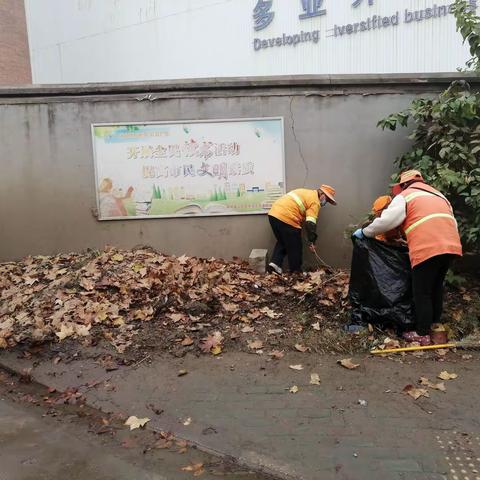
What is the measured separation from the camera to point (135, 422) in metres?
3.48

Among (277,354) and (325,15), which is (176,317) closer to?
(277,354)

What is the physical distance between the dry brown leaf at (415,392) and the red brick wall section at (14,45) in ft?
71.6

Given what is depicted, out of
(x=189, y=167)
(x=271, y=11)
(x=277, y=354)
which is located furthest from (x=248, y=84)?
(x=271, y=11)

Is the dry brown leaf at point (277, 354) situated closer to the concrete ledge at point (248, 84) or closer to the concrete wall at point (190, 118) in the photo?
the concrete wall at point (190, 118)

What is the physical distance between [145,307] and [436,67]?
7859 mm

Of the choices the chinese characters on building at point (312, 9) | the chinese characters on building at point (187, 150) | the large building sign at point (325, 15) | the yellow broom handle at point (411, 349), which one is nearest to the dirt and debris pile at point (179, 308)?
the yellow broom handle at point (411, 349)

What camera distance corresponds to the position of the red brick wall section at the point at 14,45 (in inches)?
846

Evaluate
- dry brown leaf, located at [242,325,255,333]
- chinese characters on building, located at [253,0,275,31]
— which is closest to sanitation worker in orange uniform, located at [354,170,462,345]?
dry brown leaf, located at [242,325,255,333]

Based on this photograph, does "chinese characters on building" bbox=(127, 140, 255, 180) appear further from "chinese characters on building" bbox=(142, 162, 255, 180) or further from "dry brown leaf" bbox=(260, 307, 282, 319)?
"dry brown leaf" bbox=(260, 307, 282, 319)

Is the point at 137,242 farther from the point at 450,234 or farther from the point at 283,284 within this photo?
the point at 450,234

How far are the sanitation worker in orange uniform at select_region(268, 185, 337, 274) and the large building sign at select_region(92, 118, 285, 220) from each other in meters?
0.43

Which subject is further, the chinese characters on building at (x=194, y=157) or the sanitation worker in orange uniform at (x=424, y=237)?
the chinese characters on building at (x=194, y=157)

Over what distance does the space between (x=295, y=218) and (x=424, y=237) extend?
87.1 inches

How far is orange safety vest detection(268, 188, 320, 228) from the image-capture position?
6285 mm
